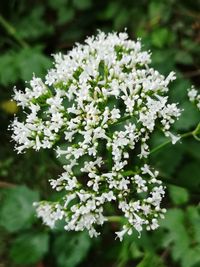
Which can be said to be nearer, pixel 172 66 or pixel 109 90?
pixel 109 90

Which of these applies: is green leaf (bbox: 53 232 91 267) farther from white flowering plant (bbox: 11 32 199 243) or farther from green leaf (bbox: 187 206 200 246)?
white flowering plant (bbox: 11 32 199 243)

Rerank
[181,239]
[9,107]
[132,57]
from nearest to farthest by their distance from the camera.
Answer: [132,57], [181,239], [9,107]

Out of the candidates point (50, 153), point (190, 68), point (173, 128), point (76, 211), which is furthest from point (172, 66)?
point (76, 211)

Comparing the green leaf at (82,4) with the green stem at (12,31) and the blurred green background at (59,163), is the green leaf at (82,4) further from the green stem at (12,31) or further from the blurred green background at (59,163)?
the green stem at (12,31)

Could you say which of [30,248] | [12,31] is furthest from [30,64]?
[30,248]

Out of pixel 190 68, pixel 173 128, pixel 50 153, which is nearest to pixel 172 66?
pixel 173 128

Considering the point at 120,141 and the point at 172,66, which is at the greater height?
the point at 172,66

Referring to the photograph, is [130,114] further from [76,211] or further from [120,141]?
[76,211]

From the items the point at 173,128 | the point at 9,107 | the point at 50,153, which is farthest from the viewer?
the point at 9,107

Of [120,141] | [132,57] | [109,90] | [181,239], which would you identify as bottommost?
[181,239]
